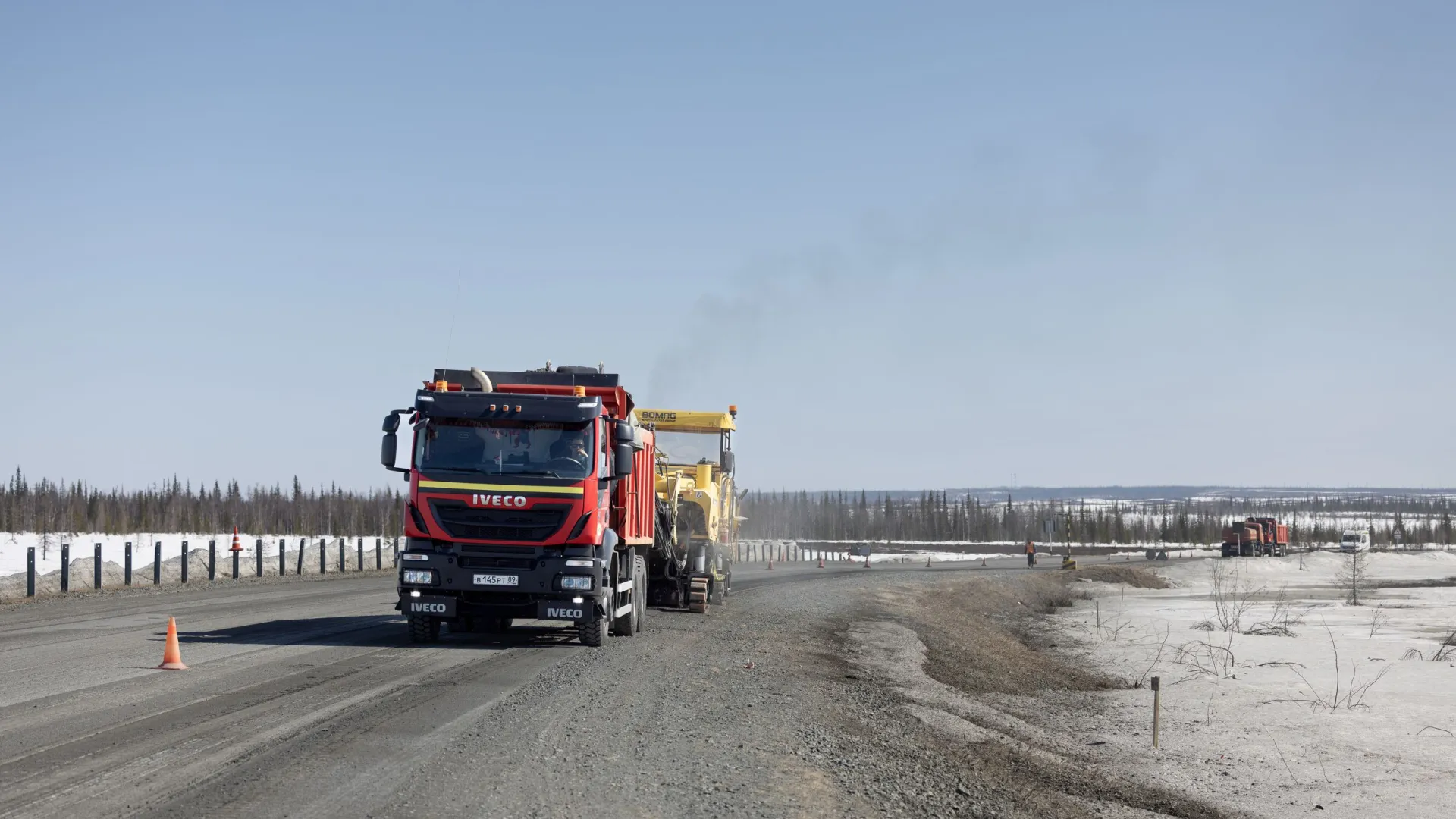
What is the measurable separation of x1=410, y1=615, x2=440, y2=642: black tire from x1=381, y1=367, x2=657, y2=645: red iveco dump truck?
65mm

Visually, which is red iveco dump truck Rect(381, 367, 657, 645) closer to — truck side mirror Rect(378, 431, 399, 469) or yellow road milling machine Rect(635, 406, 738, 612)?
truck side mirror Rect(378, 431, 399, 469)

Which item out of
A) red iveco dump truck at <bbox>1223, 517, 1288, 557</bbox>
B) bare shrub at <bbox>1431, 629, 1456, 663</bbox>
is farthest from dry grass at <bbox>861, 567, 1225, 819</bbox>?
red iveco dump truck at <bbox>1223, 517, 1288, 557</bbox>

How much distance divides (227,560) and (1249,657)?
2799 centimetres

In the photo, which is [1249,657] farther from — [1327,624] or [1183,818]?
[1183,818]

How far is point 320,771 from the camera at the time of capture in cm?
858

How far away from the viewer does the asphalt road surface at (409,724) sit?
7992 millimetres

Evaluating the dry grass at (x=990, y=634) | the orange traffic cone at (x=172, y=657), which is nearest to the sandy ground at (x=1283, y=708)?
the dry grass at (x=990, y=634)

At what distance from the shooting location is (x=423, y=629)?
1789 cm

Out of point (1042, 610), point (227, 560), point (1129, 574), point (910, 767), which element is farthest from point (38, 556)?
point (910, 767)

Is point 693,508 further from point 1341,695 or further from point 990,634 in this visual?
point 1341,695

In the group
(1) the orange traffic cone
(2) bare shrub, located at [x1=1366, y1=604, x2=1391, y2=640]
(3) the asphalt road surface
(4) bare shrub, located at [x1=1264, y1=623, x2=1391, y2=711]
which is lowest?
(2) bare shrub, located at [x1=1366, y1=604, x2=1391, y2=640]

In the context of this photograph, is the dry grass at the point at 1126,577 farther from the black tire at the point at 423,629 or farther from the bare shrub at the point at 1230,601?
the black tire at the point at 423,629

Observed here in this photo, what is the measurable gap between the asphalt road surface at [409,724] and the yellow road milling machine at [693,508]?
4.64 metres

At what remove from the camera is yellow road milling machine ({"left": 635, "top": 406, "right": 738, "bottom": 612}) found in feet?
81.7
